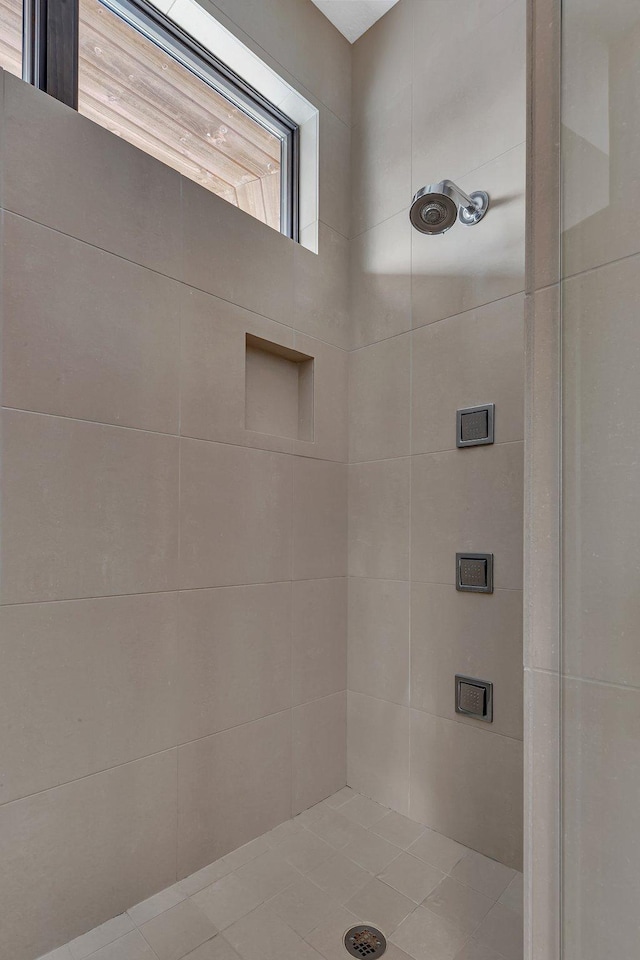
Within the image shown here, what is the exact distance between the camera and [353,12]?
2.06 m

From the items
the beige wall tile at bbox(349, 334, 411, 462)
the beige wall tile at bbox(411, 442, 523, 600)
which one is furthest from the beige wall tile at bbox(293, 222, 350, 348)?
the beige wall tile at bbox(411, 442, 523, 600)

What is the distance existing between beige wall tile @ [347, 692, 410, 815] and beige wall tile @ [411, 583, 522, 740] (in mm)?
142

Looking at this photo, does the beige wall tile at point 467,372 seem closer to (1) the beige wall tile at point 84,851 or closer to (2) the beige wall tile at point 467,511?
(2) the beige wall tile at point 467,511

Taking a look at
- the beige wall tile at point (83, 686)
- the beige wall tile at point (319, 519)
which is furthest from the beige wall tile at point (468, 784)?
the beige wall tile at point (83, 686)

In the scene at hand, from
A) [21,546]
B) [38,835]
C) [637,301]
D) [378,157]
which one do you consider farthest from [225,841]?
[378,157]

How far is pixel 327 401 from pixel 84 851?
1.53m

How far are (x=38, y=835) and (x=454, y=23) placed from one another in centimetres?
270

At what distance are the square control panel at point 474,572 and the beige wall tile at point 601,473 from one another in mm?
988

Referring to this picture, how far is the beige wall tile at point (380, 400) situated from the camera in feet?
6.30

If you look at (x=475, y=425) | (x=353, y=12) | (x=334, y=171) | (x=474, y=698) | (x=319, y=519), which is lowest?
(x=474, y=698)

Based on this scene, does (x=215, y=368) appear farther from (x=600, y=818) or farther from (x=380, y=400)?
(x=600, y=818)

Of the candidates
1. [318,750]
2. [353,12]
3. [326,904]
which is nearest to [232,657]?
[318,750]

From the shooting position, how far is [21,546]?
4.01ft

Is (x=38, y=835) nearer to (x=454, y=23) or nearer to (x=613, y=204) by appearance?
(x=613, y=204)
